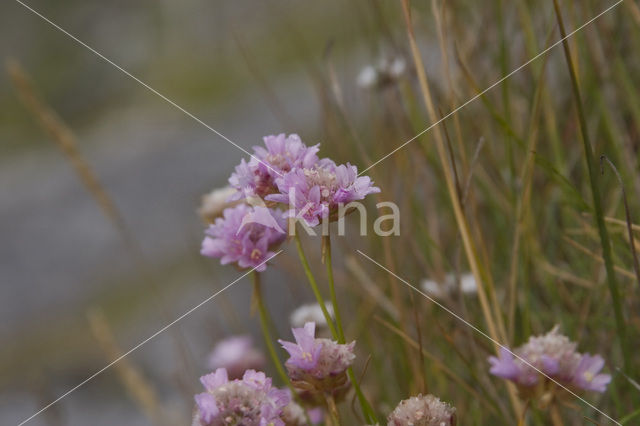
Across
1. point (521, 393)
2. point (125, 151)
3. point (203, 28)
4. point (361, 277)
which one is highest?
point (203, 28)

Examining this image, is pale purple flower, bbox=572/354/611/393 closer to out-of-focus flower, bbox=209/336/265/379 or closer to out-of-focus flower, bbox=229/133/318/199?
out-of-focus flower, bbox=229/133/318/199

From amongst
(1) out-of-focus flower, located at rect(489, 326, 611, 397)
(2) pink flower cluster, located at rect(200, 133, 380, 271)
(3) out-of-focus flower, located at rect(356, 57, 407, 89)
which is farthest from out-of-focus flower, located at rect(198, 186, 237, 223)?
(3) out-of-focus flower, located at rect(356, 57, 407, 89)

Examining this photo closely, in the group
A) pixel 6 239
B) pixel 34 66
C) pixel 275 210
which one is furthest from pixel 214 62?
pixel 275 210

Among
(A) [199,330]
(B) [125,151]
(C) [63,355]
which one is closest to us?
(A) [199,330]

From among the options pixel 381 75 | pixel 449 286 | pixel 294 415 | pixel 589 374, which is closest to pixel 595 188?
A: pixel 589 374

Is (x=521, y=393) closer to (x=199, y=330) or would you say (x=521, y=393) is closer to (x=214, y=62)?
(x=199, y=330)

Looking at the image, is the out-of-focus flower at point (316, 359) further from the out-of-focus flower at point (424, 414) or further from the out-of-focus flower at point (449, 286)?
the out-of-focus flower at point (449, 286)
